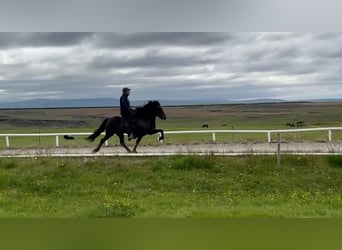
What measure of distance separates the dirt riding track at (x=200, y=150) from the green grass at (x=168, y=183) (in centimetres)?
35

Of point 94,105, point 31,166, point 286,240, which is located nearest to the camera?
point 286,240

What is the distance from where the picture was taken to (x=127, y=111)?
8289 millimetres

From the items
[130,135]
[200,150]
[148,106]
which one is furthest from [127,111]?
[200,150]

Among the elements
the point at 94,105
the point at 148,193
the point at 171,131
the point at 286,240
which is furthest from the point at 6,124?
the point at 286,240

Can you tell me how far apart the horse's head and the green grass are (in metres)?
1.03

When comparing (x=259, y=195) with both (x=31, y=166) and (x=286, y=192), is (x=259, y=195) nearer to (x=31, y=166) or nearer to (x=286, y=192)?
(x=286, y=192)

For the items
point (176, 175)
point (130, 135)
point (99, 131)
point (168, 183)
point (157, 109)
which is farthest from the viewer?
point (130, 135)

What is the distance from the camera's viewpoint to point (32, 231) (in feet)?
10.9

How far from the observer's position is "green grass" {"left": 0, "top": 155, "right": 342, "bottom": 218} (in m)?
6.59

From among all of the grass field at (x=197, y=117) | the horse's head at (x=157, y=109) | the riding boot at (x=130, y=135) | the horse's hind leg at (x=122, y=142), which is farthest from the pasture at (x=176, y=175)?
the riding boot at (x=130, y=135)

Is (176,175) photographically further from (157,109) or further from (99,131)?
(99,131)

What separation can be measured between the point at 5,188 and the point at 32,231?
5.05 m

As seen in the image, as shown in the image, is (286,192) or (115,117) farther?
(115,117)

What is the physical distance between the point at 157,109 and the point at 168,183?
1.19 meters
